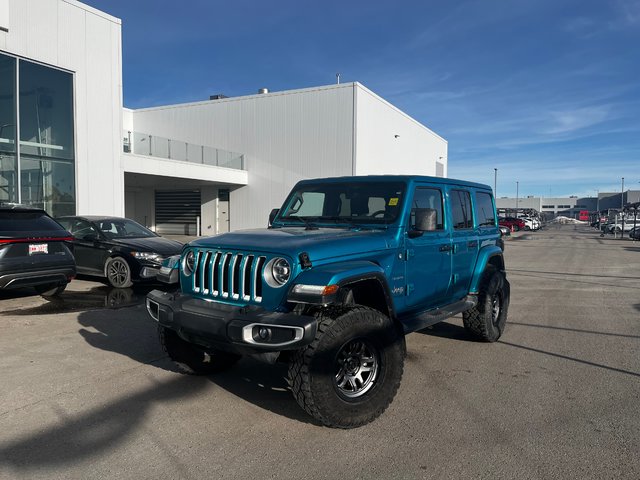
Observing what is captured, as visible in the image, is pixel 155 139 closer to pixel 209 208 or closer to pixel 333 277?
pixel 209 208

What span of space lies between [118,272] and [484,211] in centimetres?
687

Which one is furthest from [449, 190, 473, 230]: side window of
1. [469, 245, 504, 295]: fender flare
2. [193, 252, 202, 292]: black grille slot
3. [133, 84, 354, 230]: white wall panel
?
[133, 84, 354, 230]: white wall panel

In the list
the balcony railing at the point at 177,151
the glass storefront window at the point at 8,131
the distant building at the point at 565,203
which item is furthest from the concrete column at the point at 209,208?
the distant building at the point at 565,203

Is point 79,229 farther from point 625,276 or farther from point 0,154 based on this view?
point 625,276

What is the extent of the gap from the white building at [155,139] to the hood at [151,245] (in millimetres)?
5272

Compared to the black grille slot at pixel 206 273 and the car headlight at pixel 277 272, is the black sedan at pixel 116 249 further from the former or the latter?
the car headlight at pixel 277 272

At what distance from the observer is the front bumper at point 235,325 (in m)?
3.38

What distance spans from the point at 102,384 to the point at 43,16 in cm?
1262

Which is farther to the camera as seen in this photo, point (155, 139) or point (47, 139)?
point (155, 139)

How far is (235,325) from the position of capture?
3.48m

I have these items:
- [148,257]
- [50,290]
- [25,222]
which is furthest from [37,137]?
[25,222]

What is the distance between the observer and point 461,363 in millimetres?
5363

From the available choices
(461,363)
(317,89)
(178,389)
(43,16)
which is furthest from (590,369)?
(317,89)

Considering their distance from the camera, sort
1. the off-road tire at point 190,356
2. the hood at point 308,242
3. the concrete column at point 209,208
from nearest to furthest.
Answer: the hood at point 308,242, the off-road tire at point 190,356, the concrete column at point 209,208
